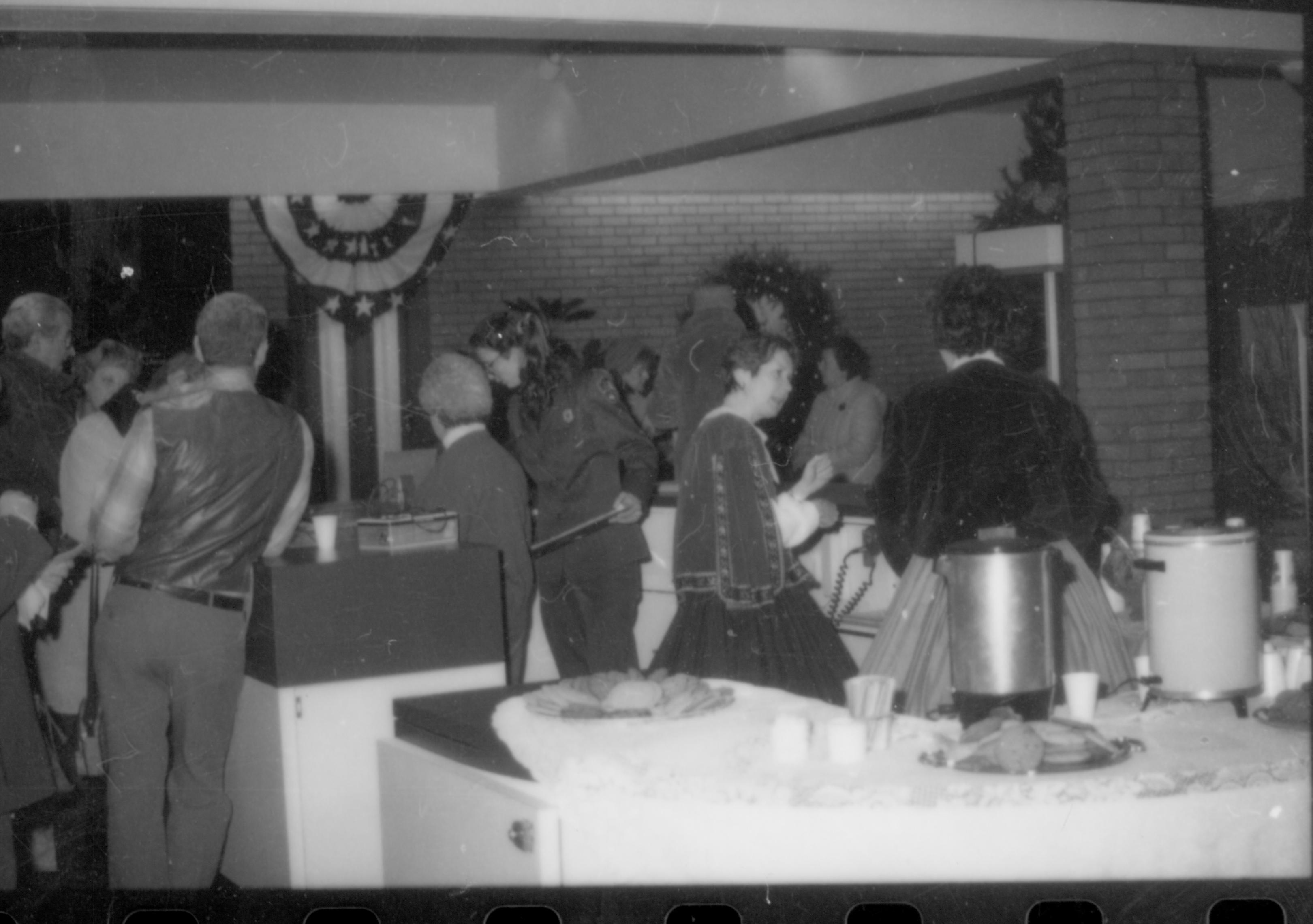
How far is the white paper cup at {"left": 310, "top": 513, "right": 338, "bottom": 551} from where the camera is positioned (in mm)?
3535

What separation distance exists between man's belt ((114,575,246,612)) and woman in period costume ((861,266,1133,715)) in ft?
4.65

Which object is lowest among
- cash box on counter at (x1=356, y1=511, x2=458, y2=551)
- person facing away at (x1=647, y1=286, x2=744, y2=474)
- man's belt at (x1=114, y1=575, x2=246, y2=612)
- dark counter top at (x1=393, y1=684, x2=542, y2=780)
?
dark counter top at (x1=393, y1=684, x2=542, y2=780)

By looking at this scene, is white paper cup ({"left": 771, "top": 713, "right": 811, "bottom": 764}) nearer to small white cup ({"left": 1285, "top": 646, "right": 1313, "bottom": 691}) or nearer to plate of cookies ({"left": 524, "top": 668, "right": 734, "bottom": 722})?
plate of cookies ({"left": 524, "top": 668, "right": 734, "bottom": 722})

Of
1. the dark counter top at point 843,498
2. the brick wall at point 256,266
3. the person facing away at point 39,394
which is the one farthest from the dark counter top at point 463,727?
the brick wall at point 256,266

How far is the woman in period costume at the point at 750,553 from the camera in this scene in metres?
3.46

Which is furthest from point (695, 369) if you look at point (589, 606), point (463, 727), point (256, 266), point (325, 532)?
point (256, 266)

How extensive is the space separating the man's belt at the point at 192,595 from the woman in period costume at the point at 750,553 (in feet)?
3.48

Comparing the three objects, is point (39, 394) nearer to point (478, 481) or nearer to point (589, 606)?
point (478, 481)

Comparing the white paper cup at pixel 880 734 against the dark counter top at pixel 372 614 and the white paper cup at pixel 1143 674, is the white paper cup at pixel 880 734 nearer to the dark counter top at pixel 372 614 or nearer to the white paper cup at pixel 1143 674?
the white paper cup at pixel 1143 674

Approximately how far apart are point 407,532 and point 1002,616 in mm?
1719

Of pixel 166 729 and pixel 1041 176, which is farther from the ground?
pixel 1041 176

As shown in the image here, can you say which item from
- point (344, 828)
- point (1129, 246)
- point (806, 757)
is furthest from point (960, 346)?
point (1129, 246)

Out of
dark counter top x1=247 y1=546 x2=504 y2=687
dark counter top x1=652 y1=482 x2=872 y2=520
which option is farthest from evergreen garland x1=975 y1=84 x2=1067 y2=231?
dark counter top x1=247 y1=546 x2=504 y2=687

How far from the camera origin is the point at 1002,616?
7.26 feet
